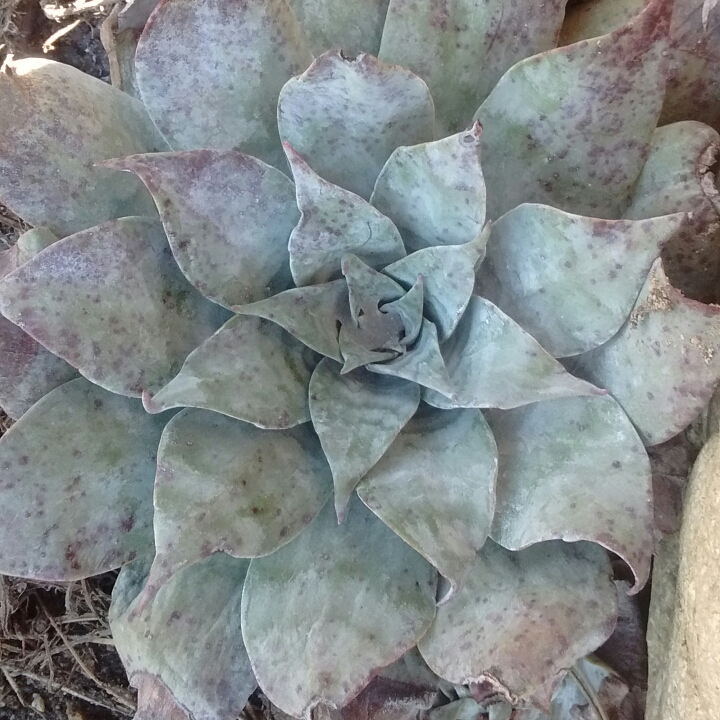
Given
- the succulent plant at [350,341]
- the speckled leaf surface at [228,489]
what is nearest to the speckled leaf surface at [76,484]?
the succulent plant at [350,341]

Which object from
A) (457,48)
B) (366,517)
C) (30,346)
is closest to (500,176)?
(457,48)

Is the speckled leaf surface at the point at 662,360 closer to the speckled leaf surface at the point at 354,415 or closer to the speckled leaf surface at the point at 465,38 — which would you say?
the speckled leaf surface at the point at 354,415

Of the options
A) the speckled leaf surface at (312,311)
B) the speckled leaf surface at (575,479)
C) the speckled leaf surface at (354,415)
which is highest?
the speckled leaf surface at (312,311)

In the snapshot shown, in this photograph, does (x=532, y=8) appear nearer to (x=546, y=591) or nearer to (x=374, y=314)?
(x=374, y=314)

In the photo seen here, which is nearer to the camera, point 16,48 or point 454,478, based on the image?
point 454,478

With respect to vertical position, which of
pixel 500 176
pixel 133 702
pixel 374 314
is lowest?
pixel 133 702

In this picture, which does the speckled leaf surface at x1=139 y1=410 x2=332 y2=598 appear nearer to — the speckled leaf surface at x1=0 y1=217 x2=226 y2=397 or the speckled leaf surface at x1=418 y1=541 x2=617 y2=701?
the speckled leaf surface at x1=0 y1=217 x2=226 y2=397
